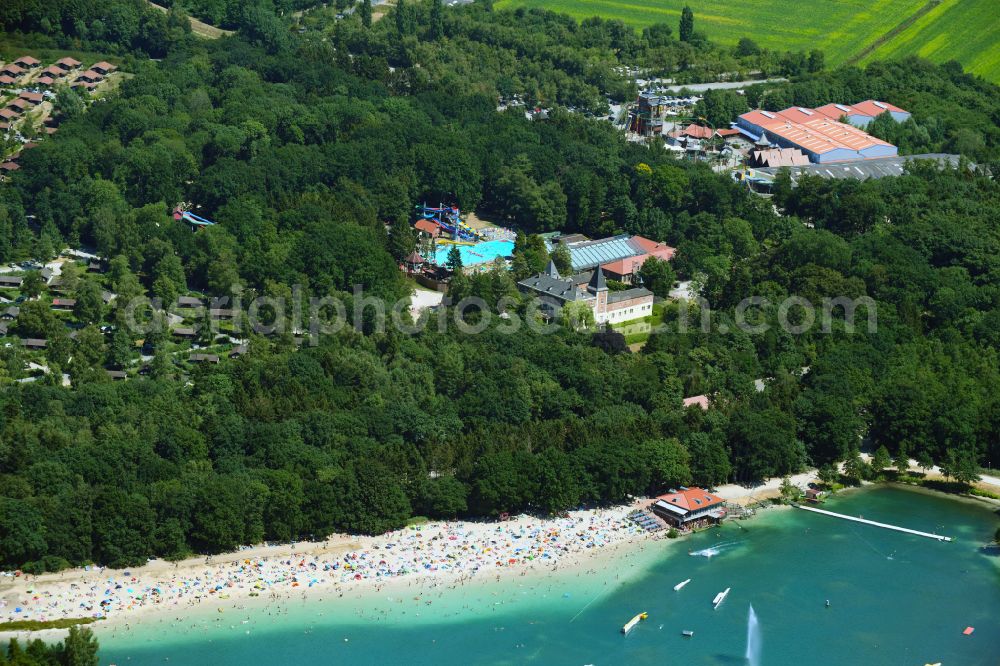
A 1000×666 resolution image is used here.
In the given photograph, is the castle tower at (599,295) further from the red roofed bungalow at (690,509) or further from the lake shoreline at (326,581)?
the lake shoreline at (326,581)

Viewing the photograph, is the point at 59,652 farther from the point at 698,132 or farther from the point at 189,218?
the point at 698,132

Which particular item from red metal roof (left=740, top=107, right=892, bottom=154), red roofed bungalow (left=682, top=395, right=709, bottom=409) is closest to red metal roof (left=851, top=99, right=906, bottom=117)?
red metal roof (left=740, top=107, right=892, bottom=154)

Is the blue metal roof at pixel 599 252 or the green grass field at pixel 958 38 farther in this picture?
the green grass field at pixel 958 38

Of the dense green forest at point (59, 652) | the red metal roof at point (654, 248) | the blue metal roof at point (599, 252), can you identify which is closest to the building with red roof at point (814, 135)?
the red metal roof at point (654, 248)

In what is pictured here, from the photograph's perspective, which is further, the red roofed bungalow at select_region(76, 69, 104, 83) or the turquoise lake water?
the red roofed bungalow at select_region(76, 69, 104, 83)

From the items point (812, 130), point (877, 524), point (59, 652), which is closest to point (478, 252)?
point (877, 524)

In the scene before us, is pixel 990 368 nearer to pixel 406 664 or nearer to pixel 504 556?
pixel 504 556

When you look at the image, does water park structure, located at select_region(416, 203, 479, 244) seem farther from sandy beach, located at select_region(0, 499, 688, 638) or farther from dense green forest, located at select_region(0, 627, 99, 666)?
dense green forest, located at select_region(0, 627, 99, 666)
